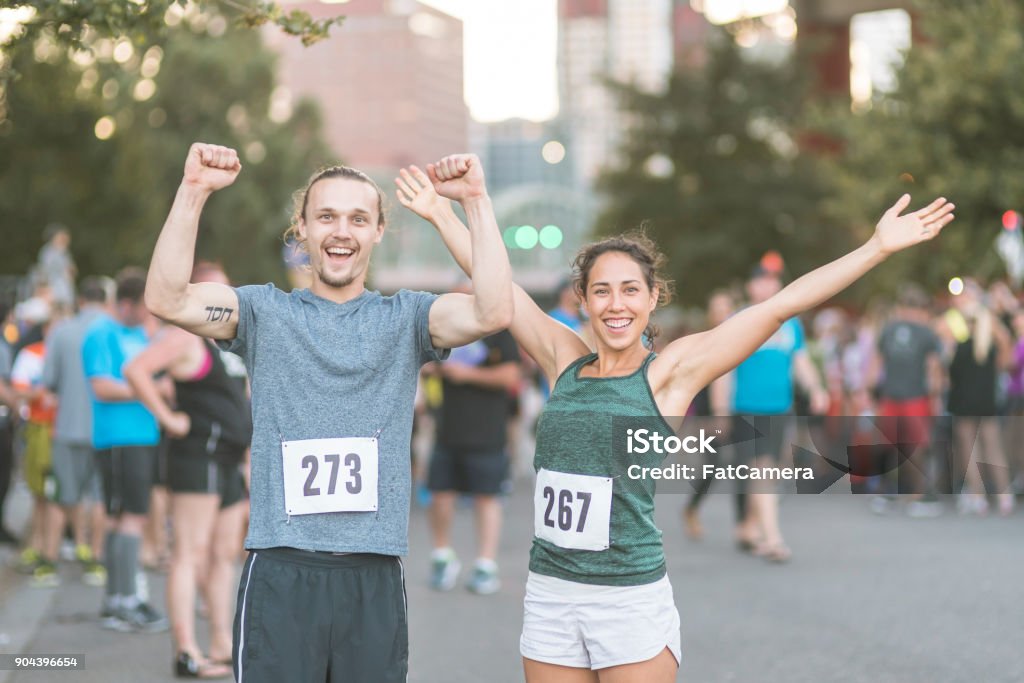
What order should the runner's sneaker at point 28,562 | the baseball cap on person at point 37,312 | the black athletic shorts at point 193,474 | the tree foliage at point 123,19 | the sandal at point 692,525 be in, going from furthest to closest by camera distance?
the sandal at point 692,525 < the baseball cap on person at point 37,312 < the runner's sneaker at point 28,562 < the black athletic shorts at point 193,474 < the tree foliage at point 123,19

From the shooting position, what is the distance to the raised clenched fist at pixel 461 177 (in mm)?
3738

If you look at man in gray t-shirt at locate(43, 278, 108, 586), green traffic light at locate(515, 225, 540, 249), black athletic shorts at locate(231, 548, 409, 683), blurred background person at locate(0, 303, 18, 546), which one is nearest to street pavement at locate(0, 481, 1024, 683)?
man in gray t-shirt at locate(43, 278, 108, 586)

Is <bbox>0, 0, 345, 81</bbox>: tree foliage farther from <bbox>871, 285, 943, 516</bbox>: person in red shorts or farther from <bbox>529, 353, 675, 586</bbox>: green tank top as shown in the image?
<bbox>871, 285, 943, 516</bbox>: person in red shorts

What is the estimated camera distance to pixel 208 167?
12.1 ft

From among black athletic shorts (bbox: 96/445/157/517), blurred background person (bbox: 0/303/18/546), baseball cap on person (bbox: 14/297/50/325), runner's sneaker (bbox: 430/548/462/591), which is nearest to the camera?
black athletic shorts (bbox: 96/445/157/517)

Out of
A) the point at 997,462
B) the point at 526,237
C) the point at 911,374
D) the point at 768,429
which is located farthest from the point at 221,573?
the point at 526,237

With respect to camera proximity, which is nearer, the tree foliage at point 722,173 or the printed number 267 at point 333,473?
the printed number 267 at point 333,473

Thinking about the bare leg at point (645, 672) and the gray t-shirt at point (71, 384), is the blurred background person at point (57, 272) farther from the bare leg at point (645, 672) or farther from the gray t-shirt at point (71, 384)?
the bare leg at point (645, 672)

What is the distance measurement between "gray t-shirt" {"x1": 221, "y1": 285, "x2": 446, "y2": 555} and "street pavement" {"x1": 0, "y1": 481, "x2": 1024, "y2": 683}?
11.3 feet

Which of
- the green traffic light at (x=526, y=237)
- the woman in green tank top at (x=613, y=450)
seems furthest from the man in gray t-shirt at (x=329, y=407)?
the green traffic light at (x=526, y=237)

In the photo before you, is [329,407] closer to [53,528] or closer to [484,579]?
[484,579]

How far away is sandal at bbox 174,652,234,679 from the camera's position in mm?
6820

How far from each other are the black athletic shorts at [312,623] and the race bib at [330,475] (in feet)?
0.44

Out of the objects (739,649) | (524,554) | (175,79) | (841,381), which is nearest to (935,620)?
(739,649)
